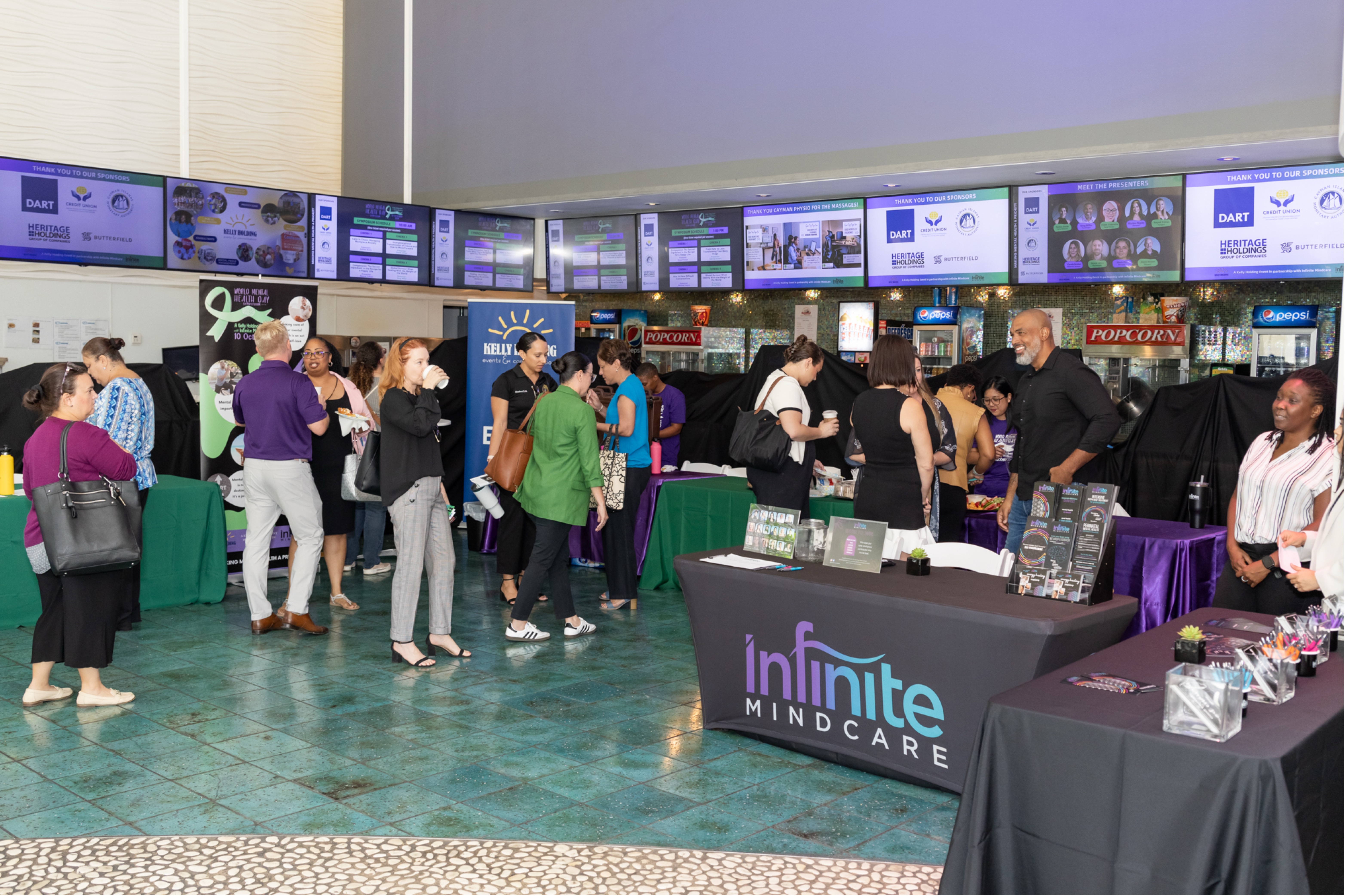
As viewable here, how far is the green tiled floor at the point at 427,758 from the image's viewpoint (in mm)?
3439

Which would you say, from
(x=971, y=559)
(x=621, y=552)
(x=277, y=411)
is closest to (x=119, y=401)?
(x=277, y=411)

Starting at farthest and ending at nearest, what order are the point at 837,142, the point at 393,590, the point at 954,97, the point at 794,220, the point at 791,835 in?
1. the point at 794,220
2. the point at 837,142
3. the point at 954,97
4. the point at 393,590
5. the point at 791,835

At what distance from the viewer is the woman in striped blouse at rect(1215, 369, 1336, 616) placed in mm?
3742

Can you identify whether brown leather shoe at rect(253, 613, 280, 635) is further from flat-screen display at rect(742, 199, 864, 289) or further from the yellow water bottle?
flat-screen display at rect(742, 199, 864, 289)

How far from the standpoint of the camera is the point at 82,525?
4332 millimetres

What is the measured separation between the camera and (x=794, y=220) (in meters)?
8.48

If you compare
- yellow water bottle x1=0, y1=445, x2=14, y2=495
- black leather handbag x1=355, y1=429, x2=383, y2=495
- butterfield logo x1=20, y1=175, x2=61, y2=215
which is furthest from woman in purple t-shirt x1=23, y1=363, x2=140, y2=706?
butterfield logo x1=20, y1=175, x2=61, y2=215

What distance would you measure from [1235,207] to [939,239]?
1863mm

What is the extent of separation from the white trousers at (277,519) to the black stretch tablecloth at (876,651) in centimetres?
233

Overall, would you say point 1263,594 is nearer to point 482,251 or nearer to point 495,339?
point 495,339

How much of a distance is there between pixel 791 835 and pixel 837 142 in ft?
17.3

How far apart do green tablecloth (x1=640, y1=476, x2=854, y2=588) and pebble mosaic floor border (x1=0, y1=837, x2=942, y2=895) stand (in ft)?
10.3

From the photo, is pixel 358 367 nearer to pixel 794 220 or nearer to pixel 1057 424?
pixel 794 220

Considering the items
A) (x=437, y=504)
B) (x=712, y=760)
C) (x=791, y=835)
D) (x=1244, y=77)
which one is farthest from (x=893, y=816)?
(x=1244, y=77)
